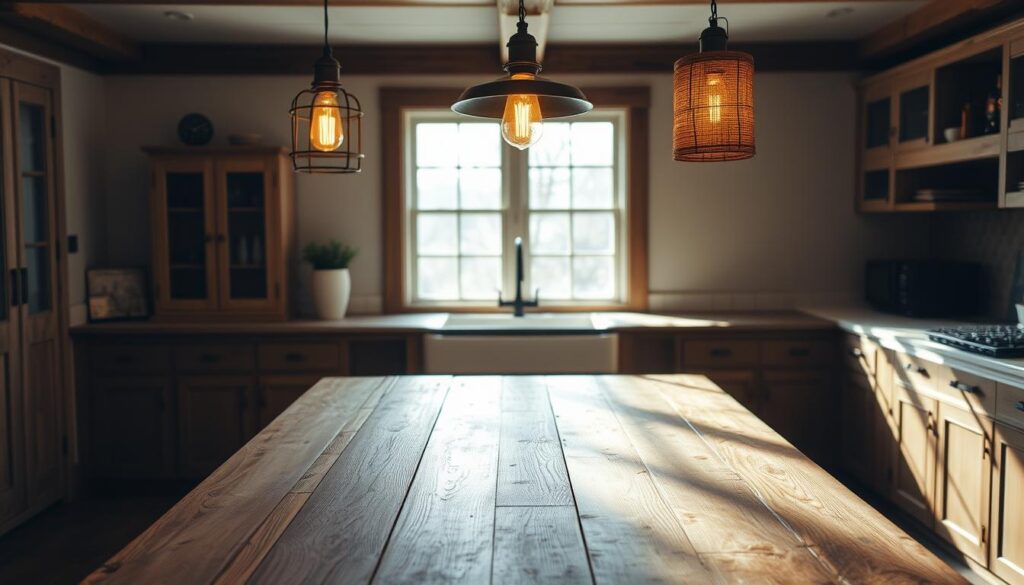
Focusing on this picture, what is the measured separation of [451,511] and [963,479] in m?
2.48

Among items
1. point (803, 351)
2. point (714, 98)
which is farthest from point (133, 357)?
point (714, 98)

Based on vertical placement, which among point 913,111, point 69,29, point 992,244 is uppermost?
point 69,29

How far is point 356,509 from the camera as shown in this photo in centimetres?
158

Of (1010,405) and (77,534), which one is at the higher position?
(1010,405)

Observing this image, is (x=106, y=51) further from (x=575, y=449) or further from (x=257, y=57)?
(x=575, y=449)

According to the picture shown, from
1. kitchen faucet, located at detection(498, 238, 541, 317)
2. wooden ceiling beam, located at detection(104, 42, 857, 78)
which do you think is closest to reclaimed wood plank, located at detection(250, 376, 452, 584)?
kitchen faucet, located at detection(498, 238, 541, 317)

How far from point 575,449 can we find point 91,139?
383cm

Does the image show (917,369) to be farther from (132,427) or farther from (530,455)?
(132,427)

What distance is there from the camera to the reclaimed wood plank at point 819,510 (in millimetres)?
1295

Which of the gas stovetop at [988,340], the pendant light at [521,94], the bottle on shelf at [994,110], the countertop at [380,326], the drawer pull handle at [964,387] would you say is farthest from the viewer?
the countertop at [380,326]

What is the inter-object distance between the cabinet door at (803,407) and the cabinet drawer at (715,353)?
159 millimetres

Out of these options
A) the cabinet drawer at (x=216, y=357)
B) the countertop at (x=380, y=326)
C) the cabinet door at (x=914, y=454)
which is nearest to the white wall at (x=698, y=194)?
the countertop at (x=380, y=326)

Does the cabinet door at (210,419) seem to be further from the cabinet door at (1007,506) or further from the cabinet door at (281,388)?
the cabinet door at (1007,506)

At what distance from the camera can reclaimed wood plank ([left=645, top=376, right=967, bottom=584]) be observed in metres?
1.29
